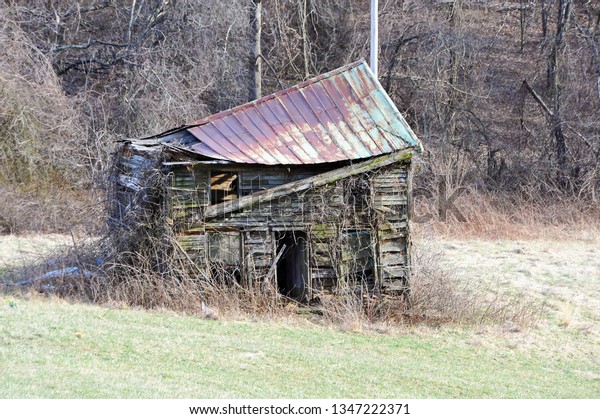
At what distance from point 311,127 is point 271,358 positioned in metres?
5.03

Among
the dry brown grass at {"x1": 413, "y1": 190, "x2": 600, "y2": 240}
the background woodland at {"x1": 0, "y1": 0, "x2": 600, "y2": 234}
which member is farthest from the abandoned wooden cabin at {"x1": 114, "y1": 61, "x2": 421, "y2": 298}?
the background woodland at {"x1": 0, "y1": 0, "x2": 600, "y2": 234}

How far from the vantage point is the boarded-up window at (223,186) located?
520 inches

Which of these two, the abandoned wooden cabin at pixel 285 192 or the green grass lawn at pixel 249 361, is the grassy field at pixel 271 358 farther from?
the abandoned wooden cabin at pixel 285 192

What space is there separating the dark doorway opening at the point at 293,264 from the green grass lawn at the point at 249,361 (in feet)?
4.59

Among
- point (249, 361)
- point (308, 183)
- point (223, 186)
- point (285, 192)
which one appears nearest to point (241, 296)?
point (285, 192)

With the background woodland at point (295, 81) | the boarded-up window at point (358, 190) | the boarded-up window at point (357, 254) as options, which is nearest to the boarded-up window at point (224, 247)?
the boarded-up window at point (357, 254)

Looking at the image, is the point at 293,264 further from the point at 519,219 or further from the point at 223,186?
the point at 519,219

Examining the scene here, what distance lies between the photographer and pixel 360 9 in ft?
103

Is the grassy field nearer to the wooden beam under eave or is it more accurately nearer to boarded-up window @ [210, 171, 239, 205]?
the wooden beam under eave

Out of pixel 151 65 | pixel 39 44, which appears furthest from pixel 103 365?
pixel 39 44

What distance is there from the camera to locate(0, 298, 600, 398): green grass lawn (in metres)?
7.91

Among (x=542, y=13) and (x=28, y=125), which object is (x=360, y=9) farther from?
(x=28, y=125)

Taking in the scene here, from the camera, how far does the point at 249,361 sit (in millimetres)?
9359

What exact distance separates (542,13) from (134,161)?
75.3ft
